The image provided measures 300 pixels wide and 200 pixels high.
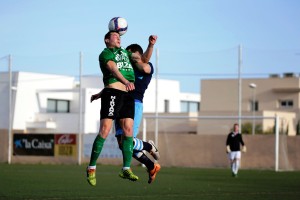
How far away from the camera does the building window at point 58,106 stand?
65.3m

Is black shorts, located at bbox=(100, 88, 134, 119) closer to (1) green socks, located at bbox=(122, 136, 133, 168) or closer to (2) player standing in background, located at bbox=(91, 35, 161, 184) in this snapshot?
(1) green socks, located at bbox=(122, 136, 133, 168)

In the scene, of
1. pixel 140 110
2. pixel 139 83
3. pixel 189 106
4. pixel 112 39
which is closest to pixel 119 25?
pixel 112 39

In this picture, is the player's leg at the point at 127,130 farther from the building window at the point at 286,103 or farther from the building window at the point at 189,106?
the building window at the point at 286,103

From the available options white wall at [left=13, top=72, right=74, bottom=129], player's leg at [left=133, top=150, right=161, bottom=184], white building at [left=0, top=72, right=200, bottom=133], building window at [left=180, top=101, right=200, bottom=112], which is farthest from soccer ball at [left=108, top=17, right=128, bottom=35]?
building window at [left=180, top=101, right=200, bottom=112]

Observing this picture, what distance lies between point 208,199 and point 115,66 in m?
5.38

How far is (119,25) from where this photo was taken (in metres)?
11.8

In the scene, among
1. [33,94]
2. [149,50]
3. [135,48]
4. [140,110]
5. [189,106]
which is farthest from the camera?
[189,106]

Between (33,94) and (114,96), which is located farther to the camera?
(33,94)

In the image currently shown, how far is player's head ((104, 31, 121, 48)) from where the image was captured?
11.8 m

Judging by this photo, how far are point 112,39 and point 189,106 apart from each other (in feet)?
221

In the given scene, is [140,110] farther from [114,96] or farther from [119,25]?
[119,25]

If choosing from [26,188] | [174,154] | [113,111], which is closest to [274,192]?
[26,188]

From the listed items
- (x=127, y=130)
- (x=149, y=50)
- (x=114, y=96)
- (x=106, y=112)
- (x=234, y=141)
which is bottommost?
(x=234, y=141)

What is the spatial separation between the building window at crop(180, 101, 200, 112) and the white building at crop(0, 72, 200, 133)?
9.64 metres
